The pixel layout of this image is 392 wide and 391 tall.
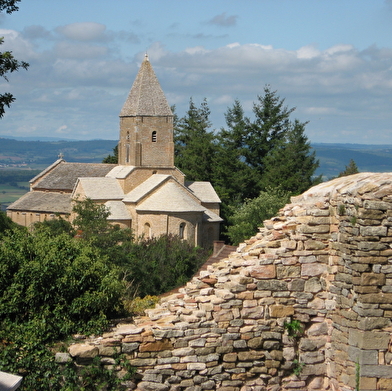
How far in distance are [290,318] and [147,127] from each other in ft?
145

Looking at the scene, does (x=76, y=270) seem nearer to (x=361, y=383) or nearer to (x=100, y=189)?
(x=361, y=383)

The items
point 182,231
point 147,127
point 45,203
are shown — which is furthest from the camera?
point 45,203

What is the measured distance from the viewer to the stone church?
4516 cm

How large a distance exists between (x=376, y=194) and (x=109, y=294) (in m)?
4.19

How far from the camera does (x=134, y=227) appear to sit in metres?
45.8

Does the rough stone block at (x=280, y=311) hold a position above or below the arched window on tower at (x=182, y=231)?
above

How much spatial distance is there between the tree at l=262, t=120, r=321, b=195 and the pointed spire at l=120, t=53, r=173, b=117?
34.0ft

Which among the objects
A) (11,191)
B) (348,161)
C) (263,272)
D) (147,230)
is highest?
(348,161)

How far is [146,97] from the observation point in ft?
172

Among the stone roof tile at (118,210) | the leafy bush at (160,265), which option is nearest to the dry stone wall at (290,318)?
the leafy bush at (160,265)

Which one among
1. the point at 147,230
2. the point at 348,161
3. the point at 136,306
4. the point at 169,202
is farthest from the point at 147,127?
the point at 348,161

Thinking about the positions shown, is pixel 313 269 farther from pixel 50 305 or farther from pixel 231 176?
pixel 231 176

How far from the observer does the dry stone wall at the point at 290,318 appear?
8.37 metres

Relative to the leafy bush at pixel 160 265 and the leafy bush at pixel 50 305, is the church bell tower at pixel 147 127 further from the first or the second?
the leafy bush at pixel 50 305
